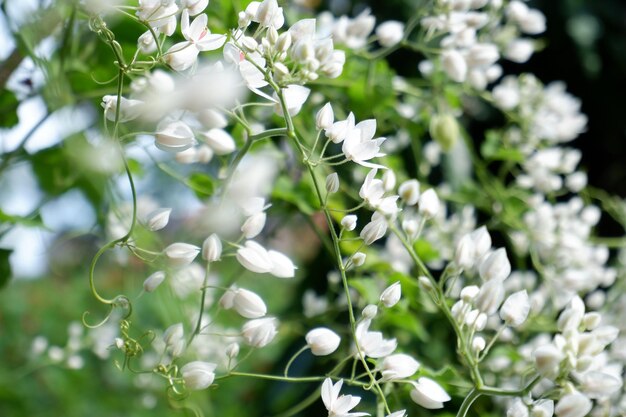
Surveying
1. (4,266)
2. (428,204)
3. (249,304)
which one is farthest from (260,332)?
(4,266)

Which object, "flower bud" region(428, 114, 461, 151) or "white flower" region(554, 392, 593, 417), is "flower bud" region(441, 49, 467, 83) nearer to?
"flower bud" region(428, 114, 461, 151)

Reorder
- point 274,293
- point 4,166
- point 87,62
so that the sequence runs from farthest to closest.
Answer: point 274,293 → point 87,62 → point 4,166

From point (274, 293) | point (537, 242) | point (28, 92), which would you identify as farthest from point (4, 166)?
point (274, 293)

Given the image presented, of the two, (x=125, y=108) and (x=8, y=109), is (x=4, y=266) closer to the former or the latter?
(x=8, y=109)

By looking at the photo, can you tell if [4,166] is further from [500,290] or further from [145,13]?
[500,290]

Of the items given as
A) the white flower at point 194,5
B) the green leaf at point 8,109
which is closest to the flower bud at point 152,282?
the white flower at point 194,5

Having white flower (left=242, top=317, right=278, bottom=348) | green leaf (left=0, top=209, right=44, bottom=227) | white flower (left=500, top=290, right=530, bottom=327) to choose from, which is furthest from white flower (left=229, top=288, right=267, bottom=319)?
green leaf (left=0, top=209, right=44, bottom=227)
